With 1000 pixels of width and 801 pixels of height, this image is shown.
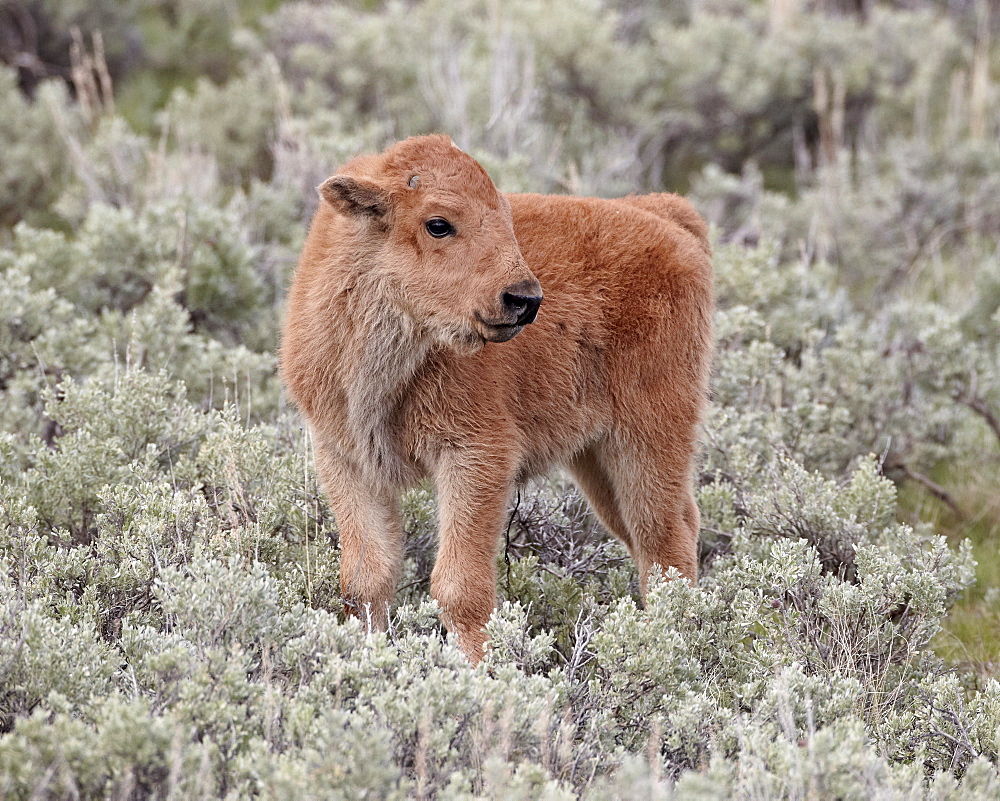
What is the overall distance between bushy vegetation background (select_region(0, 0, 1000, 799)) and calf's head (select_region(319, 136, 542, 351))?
3.65 ft

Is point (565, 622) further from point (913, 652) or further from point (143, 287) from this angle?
point (143, 287)

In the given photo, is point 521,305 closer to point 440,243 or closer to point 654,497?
point 440,243

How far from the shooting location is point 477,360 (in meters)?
4.55

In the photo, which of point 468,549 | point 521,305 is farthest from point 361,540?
point 521,305

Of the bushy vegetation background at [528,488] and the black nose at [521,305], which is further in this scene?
the black nose at [521,305]

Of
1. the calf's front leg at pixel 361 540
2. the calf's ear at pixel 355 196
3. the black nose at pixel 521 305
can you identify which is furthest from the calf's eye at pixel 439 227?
the calf's front leg at pixel 361 540

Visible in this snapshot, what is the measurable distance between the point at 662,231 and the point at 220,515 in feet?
8.02

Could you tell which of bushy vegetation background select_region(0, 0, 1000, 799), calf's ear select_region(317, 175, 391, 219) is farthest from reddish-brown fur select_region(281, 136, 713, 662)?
bushy vegetation background select_region(0, 0, 1000, 799)

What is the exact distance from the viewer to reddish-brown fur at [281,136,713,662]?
424cm

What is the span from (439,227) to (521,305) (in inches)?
18.0

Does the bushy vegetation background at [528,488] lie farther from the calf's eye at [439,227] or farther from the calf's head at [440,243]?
the calf's eye at [439,227]

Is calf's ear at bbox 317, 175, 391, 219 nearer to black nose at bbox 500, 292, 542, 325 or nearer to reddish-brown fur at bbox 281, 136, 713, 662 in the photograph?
reddish-brown fur at bbox 281, 136, 713, 662

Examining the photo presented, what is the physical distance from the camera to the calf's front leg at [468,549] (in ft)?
14.5

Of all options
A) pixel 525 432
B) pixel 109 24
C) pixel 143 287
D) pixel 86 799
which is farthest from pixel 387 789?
pixel 109 24
